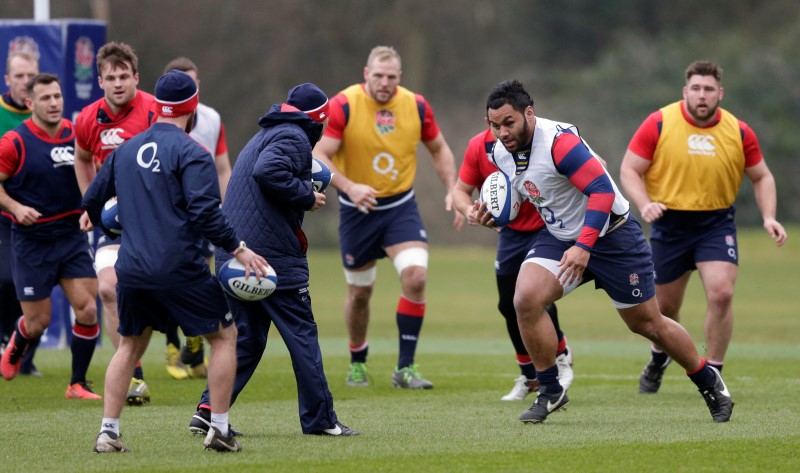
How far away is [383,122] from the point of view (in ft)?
34.5

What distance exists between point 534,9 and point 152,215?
39.8 metres

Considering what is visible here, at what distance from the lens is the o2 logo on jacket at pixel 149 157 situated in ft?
21.1

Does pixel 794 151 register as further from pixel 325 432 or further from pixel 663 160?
pixel 325 432

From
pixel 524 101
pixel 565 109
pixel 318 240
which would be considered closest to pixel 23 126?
pixel 524 101

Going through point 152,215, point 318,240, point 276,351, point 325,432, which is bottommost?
point 318,240

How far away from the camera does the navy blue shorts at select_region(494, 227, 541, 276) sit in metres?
9.25

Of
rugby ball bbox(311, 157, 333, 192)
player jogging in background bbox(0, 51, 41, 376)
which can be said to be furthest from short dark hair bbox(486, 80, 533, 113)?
player jogging in background bbox(0, 51, 41, 376)

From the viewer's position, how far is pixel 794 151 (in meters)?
37.8

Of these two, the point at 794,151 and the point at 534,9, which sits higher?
the point at 534,9

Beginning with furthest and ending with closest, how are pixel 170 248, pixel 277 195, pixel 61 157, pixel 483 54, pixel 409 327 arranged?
pixel 483 54 → pixel 409 327 → pixel 61 157 → pixel 277 195 → pixel 170 248

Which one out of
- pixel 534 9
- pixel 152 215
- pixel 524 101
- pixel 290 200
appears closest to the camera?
pixel 152 215

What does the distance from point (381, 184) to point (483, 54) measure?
33896mm

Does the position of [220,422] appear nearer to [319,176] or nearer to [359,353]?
[319,176]

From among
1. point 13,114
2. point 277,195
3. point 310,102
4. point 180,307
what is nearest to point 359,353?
point 13,114
